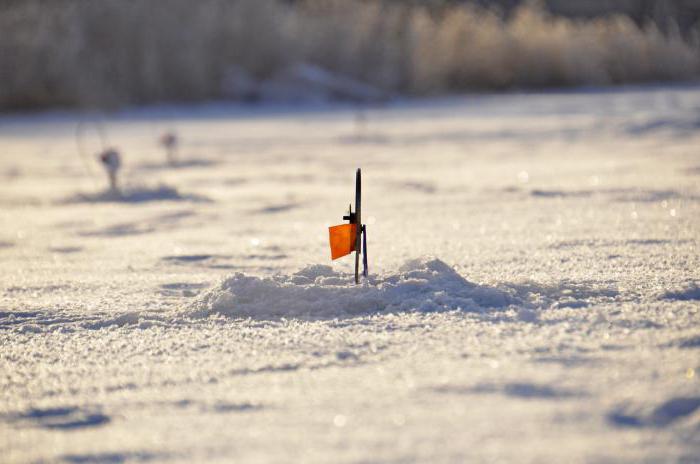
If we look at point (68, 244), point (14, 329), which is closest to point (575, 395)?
point (14, 329)

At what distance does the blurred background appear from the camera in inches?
452

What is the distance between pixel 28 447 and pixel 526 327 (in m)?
1.13

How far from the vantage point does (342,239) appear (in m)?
2.34

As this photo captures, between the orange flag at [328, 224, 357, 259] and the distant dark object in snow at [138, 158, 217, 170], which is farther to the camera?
the distant dark object in snow at [138, 158, 217, 170]

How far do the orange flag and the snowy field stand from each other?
0.12 meters

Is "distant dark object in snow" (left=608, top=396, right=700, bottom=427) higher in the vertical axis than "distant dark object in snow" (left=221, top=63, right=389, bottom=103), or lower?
lower

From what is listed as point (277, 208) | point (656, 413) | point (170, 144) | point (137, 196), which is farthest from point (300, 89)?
point (656, 413)

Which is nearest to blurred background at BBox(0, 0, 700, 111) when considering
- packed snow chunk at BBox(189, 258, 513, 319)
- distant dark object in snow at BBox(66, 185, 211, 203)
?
distant dark object in snow at BBox(66, 185, 211, 203)

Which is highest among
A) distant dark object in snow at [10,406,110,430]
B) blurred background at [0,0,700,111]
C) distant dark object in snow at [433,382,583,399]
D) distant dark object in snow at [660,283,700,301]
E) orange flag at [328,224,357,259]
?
blurred background at [0,0,700,111]

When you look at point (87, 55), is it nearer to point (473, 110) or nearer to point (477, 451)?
point (473, 110)

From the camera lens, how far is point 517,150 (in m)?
6.48

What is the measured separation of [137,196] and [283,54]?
26.3 ft

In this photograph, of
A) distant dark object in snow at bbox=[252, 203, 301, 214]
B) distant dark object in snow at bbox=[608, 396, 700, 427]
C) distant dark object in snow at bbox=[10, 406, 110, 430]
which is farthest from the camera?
distant dark object in snow at bbox=[252, 203, 301, 214]

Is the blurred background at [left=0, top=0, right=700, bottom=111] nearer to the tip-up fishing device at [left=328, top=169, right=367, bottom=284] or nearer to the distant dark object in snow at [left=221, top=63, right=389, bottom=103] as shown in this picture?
the distant dark object in snow at [left=221, top=63, right=389, bottom=103]
